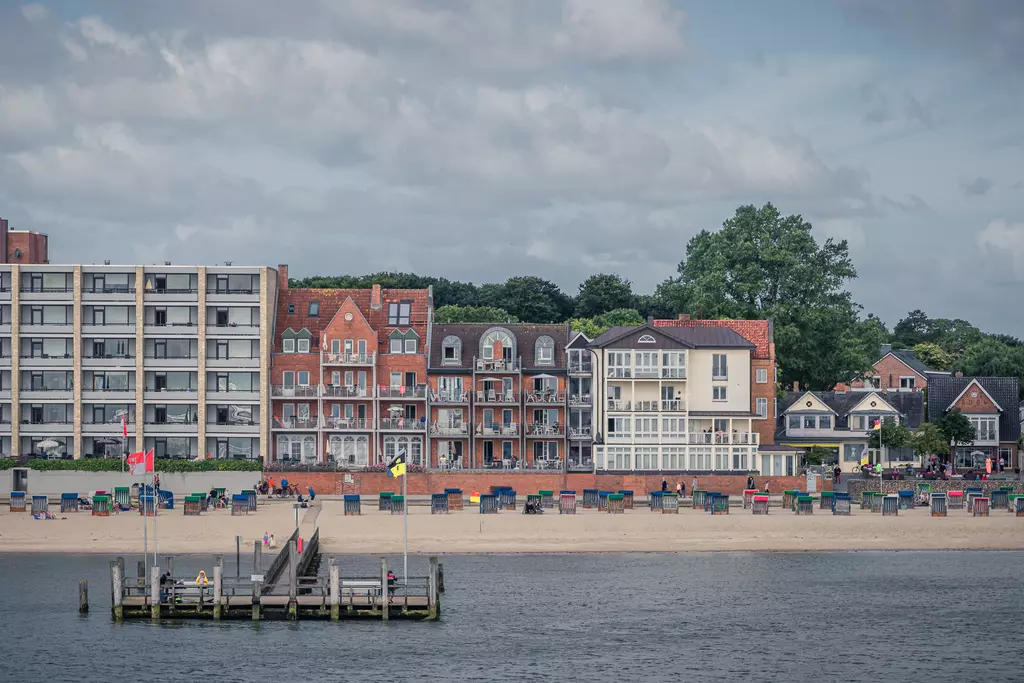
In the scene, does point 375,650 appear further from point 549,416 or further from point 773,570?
point 549,416

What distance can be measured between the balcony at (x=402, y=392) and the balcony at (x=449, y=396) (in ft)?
2.86

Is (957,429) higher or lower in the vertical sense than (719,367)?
lower

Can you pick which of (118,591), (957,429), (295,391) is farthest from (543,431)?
(118,591)

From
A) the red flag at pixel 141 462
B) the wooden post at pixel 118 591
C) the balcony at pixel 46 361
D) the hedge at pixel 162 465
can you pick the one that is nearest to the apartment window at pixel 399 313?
the hedge at pixel 162 465

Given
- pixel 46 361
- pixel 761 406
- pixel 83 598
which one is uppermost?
pixel 46 361

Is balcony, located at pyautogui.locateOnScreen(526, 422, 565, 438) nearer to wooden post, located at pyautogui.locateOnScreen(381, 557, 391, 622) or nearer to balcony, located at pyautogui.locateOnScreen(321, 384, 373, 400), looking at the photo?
balcony, located at pyautogui.locateOnScreen(321, 384, 373, 400)

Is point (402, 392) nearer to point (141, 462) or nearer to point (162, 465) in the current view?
point (162, 465)

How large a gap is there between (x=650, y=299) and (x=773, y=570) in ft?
322

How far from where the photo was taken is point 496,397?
114m

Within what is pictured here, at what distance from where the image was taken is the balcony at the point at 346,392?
114562mm

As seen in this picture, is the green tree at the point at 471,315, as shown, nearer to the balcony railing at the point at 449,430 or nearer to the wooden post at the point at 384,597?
the balcony railing at the point at 449,430

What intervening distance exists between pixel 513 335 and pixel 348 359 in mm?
12872

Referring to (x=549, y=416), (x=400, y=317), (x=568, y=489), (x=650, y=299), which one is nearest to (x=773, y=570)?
(x=568, y=489)

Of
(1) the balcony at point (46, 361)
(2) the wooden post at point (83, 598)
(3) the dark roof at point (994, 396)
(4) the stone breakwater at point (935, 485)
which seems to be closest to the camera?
(2) the wooden post at point (83, 598)
